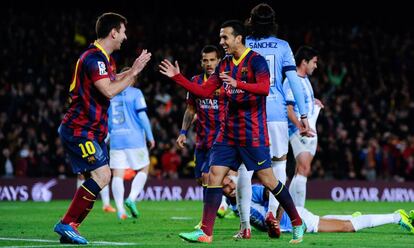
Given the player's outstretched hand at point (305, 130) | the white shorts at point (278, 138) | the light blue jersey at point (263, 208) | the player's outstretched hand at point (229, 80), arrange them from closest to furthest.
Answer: the player's outstretched hand at point (229, 80) < the player's outstretched hand at point (305, 130) < the white shorts at point (278, 138) < the light blue jersey at point (263, 208)

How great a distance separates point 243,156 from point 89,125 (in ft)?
5.64

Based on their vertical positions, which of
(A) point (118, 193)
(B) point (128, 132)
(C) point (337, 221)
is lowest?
(A) point (118, 193)

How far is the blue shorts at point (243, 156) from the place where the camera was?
31.6ft

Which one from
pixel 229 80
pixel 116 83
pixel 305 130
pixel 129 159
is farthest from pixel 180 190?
pixel 229 80

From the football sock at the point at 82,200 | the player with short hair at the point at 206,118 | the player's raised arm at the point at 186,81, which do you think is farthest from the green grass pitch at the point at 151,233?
the player's raised arm at the point at 186,81

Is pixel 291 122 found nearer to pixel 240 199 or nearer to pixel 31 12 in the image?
pixel 240 199

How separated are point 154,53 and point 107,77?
19596 mm

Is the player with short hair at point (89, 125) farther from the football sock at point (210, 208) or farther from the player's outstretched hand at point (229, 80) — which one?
the football sock at point (210, 208)

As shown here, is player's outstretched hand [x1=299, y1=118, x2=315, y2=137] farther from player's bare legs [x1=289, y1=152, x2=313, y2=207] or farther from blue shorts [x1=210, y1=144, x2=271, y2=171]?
player's bare legs [x1=289, y1=152, x2=313, y2=207]

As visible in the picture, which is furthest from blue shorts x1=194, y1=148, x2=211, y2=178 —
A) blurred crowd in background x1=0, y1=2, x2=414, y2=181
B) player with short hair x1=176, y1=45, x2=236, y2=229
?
blurred crowd in background x1=0, y1=2, x2=414, y2=181

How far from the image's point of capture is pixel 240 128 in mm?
9719

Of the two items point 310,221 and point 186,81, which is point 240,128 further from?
point 310,221

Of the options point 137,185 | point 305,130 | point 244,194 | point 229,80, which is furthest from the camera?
point 137,185

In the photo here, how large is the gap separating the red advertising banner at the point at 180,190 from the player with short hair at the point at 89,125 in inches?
512
